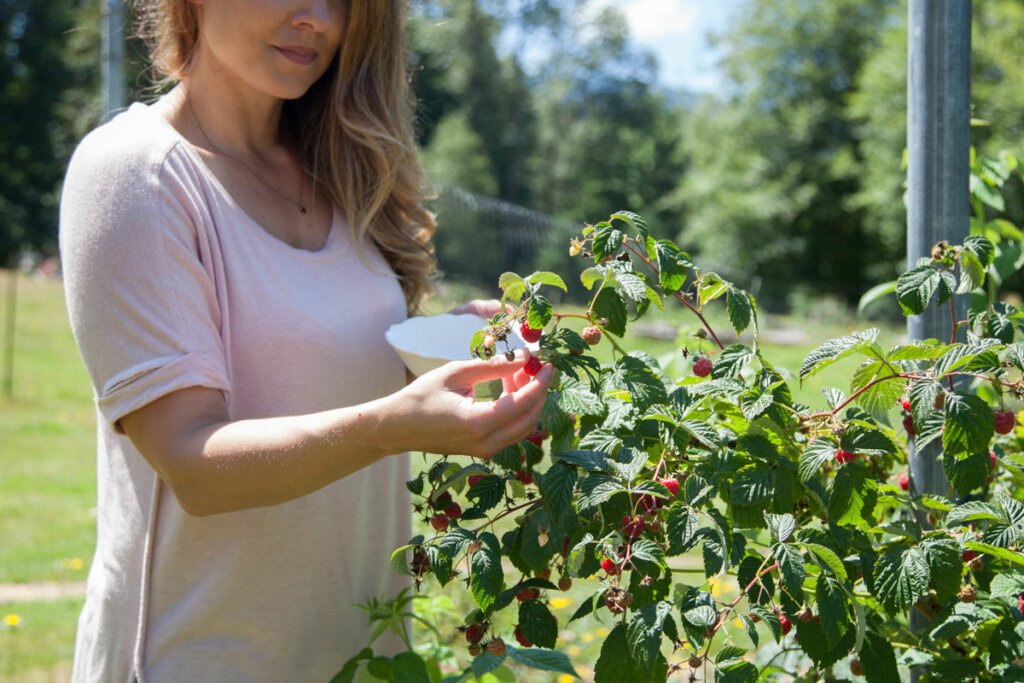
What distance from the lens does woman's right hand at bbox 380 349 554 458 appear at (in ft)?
3.00

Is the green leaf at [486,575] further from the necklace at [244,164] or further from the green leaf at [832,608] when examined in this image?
the necklace at [244,164]

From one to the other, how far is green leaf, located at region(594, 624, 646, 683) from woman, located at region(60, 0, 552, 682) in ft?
0.78

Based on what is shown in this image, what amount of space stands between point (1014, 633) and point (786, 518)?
27cm

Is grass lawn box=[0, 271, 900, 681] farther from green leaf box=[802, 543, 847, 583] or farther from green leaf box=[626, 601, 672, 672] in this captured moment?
green leaf box=[626, 601, 672, 672]

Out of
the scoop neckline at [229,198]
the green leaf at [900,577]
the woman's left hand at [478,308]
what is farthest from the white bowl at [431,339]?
the green leaf at [900,577]

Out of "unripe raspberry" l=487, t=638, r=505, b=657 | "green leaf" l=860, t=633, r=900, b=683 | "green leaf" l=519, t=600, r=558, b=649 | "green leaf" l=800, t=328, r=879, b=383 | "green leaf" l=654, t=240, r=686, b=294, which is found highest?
"green leaf" l=654, t=240, r=686, b=294

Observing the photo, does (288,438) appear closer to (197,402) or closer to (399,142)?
(197,402)

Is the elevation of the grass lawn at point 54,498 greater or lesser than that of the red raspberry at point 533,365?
lesser

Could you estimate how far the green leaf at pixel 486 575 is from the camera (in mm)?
924

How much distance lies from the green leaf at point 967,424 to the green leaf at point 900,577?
0.12 metres

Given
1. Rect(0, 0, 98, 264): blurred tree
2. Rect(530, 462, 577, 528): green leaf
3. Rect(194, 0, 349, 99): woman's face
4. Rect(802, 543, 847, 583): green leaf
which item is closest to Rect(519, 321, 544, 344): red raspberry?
Rect(530, 462, 577, 528): green leaf

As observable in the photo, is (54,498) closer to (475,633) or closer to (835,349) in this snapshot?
(475,633)

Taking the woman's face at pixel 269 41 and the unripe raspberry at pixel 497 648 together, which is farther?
the woman's face at pixel 269 41

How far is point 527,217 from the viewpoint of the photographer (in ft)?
42.4
